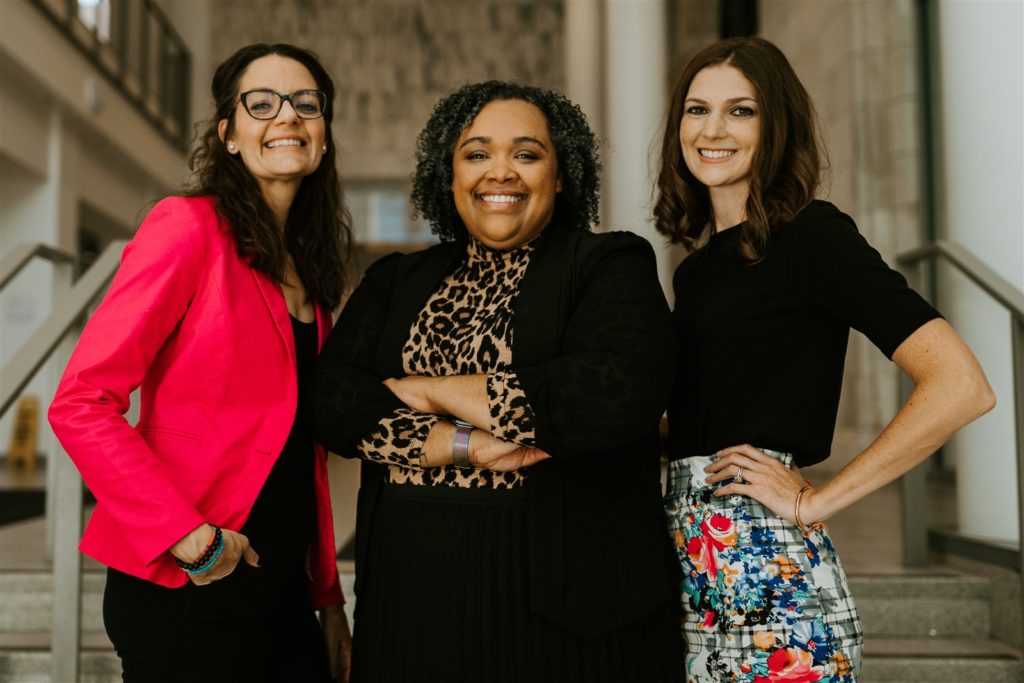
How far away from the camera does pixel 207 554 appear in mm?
1545

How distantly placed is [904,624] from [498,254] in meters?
2.40

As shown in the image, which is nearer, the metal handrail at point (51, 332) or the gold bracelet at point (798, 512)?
the gold bracelet at point (798, 512)

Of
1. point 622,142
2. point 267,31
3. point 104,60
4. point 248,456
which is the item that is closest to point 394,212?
point 267,31

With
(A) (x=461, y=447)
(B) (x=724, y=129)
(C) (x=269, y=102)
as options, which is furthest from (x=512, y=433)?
(C) (x=269, y=102)

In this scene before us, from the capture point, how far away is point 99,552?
162 cm

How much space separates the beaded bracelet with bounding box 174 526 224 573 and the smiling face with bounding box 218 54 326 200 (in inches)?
30.4

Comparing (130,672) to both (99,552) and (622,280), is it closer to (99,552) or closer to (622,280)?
(99,552)

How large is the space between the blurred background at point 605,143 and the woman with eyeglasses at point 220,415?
→ 0.26m

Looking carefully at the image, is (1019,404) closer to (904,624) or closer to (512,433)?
→ (904,624)

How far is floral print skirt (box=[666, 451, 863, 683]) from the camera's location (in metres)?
1.56

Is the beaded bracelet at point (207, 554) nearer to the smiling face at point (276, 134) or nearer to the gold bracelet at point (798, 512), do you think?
the smiling face at point (276, 134)

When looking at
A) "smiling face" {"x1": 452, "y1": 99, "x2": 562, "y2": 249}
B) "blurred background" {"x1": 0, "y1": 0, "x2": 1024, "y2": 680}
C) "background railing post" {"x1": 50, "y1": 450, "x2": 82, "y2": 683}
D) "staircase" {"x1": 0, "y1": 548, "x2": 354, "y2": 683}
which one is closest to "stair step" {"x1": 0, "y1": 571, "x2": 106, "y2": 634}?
"staircase" {"x1": 0, "y1": 548, "x2": 354, "y2": 683}

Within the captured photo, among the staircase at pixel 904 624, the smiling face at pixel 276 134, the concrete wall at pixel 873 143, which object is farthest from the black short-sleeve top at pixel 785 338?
the concrete wall at pixel 873 143

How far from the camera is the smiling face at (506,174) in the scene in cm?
174
